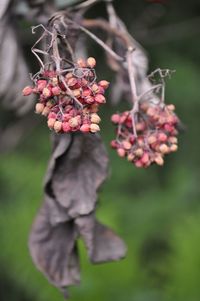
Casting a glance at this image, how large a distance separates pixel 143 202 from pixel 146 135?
176 cm

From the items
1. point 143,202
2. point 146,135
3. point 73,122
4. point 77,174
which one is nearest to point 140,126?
point 146,135

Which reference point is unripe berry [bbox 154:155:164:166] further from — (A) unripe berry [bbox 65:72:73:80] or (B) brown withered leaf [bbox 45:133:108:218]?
(A) unripe berry [bbox 65:72:73:80]

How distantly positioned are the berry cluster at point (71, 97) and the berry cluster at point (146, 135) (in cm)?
19

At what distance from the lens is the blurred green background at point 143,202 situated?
118 inches

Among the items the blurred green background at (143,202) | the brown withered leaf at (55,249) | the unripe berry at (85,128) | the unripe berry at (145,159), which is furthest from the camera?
the blurred green background at (143,202)

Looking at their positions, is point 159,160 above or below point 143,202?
above

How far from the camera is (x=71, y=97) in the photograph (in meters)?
1.39

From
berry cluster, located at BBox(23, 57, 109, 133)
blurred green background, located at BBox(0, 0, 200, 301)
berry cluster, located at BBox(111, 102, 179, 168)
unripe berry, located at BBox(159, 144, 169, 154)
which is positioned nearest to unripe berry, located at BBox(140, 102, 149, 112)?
berry cluster, located at BBox(111, 102, 179, 168)

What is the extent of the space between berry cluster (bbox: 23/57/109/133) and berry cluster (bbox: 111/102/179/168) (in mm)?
191

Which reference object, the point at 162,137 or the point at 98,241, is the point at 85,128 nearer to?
the point at 162,137

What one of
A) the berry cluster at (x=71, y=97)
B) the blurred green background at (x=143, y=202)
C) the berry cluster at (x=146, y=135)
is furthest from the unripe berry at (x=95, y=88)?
the blurred green background at (x=143, y=202)

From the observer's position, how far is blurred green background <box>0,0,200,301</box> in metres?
3.00

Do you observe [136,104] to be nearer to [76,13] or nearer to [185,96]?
[76,13]

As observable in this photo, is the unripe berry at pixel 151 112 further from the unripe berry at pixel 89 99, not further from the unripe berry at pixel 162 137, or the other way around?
the unripe berry at pixel 89 99
